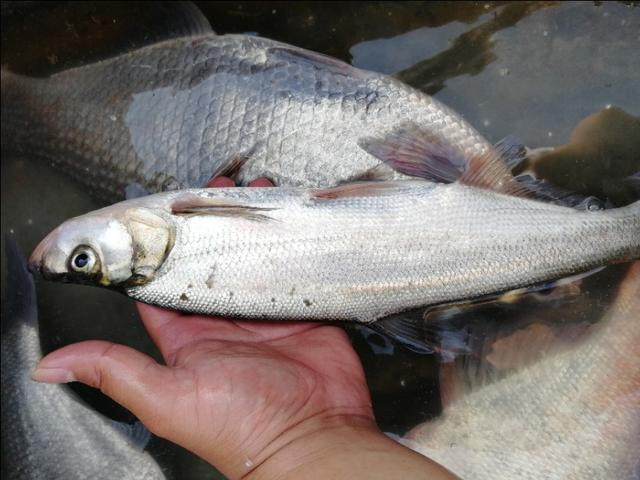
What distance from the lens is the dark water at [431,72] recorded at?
120 inches

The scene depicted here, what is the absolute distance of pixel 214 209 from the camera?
2.46 meters

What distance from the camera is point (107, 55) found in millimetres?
3504

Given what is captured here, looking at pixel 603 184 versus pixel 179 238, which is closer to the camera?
pixel 179 238

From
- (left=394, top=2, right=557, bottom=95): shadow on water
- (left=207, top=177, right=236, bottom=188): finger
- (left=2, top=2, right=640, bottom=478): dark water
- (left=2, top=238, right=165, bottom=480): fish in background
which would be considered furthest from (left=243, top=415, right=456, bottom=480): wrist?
(left=394, top=2, right=557, bottom=95): shadow on water

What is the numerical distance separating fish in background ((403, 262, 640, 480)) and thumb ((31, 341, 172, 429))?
1438 millimetres

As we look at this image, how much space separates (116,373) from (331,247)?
3.23ft

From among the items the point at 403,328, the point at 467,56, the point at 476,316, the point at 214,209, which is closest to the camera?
the point at 214,209

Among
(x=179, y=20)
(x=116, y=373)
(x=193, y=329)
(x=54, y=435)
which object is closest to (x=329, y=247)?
(x=193, y=329)

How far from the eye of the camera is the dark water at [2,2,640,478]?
10.00 ft

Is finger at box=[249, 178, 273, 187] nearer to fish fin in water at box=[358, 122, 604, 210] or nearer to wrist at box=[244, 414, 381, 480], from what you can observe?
fish fin in water at box=[358, 122, 604, 210]

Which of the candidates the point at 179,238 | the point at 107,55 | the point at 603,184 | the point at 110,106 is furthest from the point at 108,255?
the point at 603,184

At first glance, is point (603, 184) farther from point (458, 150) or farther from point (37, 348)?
point (37, 348)

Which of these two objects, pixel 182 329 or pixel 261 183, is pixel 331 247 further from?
pixel 182 329

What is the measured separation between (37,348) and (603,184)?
10.6 feet
